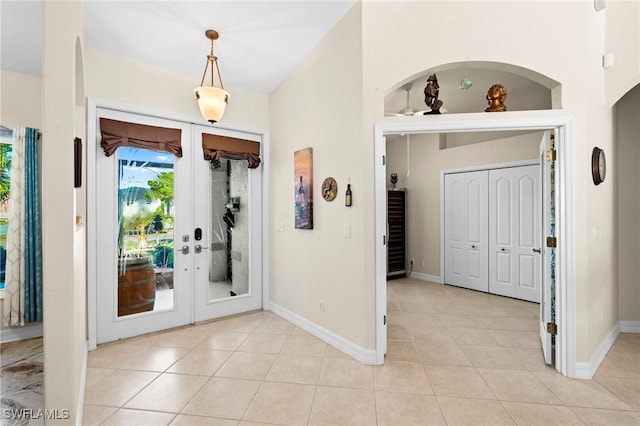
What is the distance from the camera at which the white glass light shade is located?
2727 millimetres

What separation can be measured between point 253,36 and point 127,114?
4.96ft

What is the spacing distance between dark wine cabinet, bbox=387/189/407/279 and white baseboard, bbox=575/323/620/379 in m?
3.22

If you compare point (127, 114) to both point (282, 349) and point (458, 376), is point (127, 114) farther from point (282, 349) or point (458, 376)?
point (458, 376)

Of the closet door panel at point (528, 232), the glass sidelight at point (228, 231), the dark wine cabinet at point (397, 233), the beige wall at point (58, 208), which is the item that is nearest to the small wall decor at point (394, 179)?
the dark wine cabinet at point (397, 233)

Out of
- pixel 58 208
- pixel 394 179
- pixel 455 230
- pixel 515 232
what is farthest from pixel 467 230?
pixel 58 208

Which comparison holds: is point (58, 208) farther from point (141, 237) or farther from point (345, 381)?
point (345, 381)

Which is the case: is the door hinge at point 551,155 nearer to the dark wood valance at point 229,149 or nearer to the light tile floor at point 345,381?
the light tile floor at point 345,381

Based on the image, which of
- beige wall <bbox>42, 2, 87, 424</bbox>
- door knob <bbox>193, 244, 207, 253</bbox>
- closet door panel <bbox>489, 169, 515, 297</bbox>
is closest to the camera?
beige wall <bbox>42, 2, 87, 424</bbox>

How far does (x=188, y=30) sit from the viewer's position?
267 centimetres

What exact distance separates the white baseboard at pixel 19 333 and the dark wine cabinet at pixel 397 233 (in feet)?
16.6

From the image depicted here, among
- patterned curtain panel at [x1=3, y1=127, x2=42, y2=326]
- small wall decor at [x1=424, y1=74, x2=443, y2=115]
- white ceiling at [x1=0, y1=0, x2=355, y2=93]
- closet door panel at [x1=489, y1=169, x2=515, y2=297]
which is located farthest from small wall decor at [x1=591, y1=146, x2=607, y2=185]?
patterned curtain panel at [x1=3, y1=127, x2=42, y2=326]

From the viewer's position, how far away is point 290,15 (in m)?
2.55

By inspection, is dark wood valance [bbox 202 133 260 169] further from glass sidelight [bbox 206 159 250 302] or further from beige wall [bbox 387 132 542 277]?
beige wall [bbox 387 132 542 277]

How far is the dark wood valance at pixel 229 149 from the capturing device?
3.50 meters
